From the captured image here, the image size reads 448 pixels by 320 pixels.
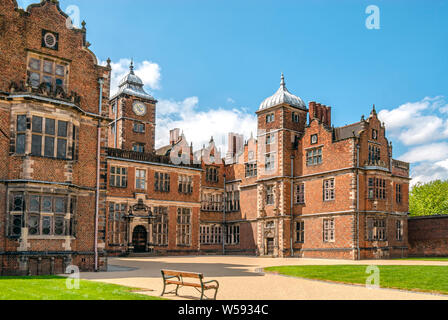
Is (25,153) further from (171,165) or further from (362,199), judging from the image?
(362,199)

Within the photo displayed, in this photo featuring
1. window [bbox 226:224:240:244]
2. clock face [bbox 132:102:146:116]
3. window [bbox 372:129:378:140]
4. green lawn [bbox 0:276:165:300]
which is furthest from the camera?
clock face [bbox 132:102:146:116]

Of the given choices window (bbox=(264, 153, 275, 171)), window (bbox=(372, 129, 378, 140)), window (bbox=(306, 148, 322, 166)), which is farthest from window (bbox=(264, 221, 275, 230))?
window (bbox=(372, 129, 378, 140))

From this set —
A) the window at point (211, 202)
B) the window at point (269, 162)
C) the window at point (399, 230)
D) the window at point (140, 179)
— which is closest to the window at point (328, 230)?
the window at point (399, 230)

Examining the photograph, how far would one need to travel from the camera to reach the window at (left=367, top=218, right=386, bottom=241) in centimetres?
3806

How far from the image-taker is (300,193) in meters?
42.4

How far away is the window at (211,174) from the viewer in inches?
1970

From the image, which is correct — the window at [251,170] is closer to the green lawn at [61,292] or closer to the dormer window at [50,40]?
the dormer window at [50,40]

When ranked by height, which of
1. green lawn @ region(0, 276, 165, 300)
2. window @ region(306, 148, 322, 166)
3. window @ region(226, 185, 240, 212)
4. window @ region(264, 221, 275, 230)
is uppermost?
window @ region(306, 148, 322, 166)

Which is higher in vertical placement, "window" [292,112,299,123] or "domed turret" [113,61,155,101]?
"domed turret" [113,61,155,101]

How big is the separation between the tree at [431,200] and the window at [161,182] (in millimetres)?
45917

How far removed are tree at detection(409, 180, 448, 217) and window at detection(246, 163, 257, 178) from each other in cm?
3683

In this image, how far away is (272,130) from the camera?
44.2 meters

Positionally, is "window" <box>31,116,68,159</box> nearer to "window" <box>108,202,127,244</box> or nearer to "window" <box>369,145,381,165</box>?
"window" <box>108,202,127,244</box>
